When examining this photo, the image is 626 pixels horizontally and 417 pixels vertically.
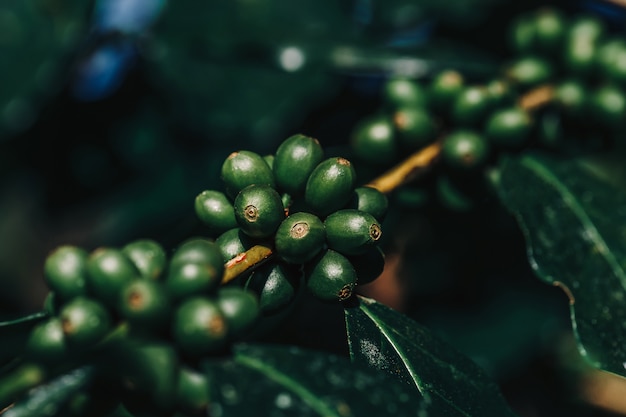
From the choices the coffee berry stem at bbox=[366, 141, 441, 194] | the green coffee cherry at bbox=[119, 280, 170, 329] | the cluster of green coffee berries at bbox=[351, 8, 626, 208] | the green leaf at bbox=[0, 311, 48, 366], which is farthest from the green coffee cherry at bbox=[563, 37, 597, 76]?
the green leaf at bbox=[0, 311, 48, 366]

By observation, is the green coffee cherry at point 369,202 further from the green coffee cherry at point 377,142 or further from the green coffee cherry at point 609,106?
the green coffee cherry at point 609,106

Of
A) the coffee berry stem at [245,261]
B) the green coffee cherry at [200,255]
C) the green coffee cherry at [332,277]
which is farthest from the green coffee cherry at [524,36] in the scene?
the green coffee cherry at [200,255]

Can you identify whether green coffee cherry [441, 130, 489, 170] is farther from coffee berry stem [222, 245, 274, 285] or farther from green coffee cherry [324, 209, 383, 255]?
coffee berry stem [222, 245, 274, 285]

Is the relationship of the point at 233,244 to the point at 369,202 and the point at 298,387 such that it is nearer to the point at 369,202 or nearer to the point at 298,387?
the point at 369,202

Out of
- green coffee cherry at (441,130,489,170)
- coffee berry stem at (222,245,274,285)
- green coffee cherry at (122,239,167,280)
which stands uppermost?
green coffee cherry at (122,239,167,280)

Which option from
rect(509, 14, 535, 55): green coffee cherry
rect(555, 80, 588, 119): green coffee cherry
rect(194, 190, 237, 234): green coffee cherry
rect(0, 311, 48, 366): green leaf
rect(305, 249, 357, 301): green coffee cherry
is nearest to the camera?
rect(0, 311, 48, 366): green leaf

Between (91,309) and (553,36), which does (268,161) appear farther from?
(553,36)
